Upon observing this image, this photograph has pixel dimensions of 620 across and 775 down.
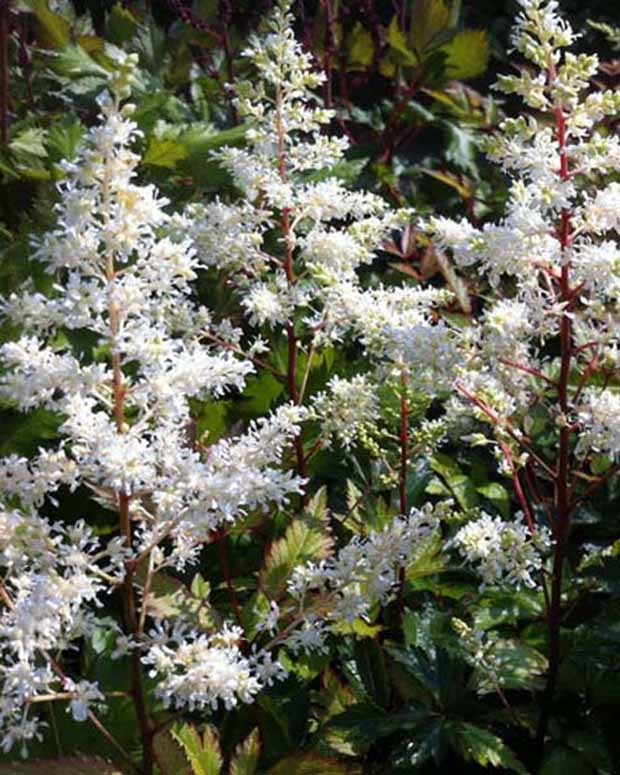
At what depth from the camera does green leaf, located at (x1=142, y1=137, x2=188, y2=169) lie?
2535 millimetres

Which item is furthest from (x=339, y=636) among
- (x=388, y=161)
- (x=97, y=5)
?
(x=97, y=5)

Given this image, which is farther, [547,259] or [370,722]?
[370,722]

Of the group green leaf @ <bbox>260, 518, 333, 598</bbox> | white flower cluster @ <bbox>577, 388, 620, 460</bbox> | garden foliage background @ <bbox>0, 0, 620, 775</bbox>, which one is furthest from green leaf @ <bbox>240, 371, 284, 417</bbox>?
white flower cluster @ <bbox>577, 388, 620, 460</bbox>

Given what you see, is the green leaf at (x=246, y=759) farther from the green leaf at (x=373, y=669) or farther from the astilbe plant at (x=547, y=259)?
the astilbe plant at (x=547, y=259)

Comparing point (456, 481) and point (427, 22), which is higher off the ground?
point (427, 22)

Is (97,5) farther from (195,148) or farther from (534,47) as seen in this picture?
(534,47)

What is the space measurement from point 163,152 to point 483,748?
1489 mm

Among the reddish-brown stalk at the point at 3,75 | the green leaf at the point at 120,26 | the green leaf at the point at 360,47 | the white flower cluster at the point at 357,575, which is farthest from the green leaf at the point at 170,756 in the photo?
the green leaf at the point at 360,47

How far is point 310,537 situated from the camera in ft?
6.51

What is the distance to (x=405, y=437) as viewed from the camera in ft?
6.84

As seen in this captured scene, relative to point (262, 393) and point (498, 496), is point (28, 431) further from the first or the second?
point (498, 496)

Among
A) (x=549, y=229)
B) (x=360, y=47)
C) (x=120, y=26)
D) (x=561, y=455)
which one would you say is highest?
(x=360, y=47)

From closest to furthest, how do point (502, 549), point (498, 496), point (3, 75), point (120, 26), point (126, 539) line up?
point (126, 539) < point (502, 549) < point (498, 496) < point (3, 75) < point (120, 26)

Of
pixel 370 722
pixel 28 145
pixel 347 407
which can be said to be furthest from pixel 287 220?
pixel 28 145
